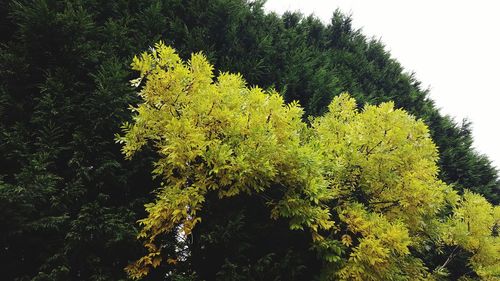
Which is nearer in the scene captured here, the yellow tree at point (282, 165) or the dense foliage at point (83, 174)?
the yellow tree at point (282, 165)

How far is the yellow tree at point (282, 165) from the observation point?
5.04 m

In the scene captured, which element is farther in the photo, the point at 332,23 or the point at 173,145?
the point at 332,23

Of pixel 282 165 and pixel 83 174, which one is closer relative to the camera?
pixel 282 165

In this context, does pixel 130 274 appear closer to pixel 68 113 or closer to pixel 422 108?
pixel 68 113

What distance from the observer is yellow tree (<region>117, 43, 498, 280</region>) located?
504cm

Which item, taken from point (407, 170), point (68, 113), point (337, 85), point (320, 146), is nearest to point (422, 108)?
point (337, 85)

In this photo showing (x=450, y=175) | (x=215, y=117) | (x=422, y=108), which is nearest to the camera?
(x=215, y=117)

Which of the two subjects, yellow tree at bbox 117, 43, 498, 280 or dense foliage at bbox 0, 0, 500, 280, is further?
dense foliage at bbox 0, 0, 500, 280

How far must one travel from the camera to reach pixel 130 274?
Result: 17.2 ft

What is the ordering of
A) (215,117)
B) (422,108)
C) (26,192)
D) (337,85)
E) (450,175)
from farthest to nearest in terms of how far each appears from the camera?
(422,108) → (450,175) → (337,85) → (215,117) → (26,192)

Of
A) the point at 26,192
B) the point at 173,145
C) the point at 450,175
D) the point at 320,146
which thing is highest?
the point at 450,175

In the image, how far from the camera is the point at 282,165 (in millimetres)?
5336

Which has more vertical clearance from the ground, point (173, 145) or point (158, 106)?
point (158, 106)

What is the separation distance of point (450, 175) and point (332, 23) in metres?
8.06
